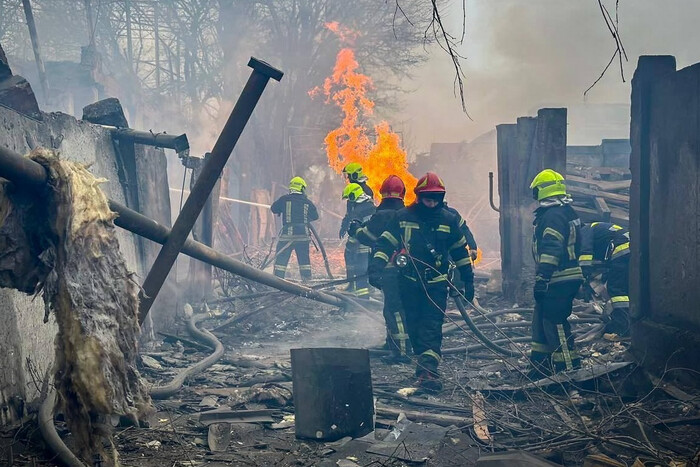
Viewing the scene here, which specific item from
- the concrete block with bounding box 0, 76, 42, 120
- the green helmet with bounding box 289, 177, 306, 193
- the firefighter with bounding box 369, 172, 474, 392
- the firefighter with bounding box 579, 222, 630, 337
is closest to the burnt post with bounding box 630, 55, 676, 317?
the firefighter with bounding box 579, 222, 630, 337

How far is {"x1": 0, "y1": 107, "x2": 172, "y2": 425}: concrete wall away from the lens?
4.49 m

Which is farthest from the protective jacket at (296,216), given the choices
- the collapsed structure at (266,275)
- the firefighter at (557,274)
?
the firefighter at (557,274)

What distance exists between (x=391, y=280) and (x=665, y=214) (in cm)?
297

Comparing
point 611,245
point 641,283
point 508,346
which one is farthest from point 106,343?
point 611,245

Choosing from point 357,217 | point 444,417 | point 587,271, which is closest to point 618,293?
point 587,271

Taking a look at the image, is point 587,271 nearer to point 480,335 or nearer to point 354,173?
point 480,335

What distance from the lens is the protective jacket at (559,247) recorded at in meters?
6.79

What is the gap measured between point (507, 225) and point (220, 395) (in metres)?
6.63

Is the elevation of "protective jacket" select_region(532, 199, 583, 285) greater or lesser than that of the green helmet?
lesser

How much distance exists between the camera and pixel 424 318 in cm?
695

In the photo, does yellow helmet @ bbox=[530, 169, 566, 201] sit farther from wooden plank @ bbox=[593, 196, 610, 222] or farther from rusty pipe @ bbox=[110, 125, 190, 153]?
wooden plank @ bbox=[593, 196, 610, 222]

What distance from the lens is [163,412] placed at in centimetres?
546

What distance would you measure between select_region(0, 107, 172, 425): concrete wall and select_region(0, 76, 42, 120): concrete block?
0.14 m

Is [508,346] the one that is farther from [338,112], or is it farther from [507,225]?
[338,112]
